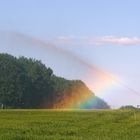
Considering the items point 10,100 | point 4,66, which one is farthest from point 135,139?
point 4,66

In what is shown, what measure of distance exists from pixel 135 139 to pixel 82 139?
11.8 feet

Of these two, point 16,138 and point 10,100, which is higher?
point 10,100

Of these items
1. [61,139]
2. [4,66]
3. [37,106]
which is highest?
[4,66]

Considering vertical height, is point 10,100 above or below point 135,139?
above

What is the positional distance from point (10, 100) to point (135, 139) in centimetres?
14802

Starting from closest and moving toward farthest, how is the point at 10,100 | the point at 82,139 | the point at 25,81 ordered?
1. the point at 82,139
2. the point at 10,100
3. the point at 25,81

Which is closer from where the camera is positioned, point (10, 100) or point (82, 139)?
point (82, 139)

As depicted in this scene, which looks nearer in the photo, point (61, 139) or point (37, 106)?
point (61, 139)

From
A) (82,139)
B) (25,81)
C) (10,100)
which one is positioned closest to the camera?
(82,139)

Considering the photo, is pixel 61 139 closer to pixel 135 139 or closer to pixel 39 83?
pixel 135 139

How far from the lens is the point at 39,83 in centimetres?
19850

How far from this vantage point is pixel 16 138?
30484 mm

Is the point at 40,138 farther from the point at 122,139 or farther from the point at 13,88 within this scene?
the point at 13,88

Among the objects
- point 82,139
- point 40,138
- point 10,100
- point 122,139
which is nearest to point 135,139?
point 122,139
